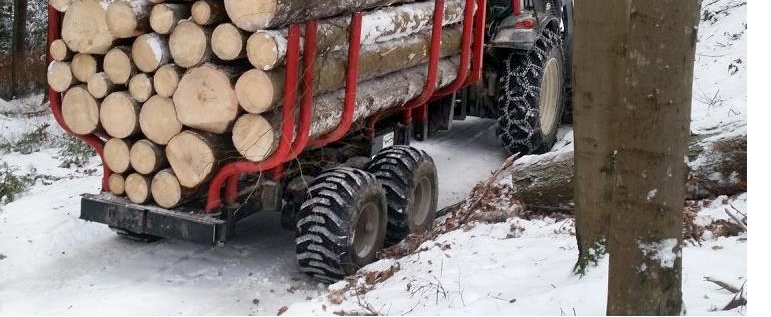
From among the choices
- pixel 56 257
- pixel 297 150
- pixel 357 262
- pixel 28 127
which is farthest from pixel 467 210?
pixel 28 127

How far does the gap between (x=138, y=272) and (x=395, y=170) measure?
2.03 m

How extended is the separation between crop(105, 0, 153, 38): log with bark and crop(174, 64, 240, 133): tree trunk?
456 millimetres

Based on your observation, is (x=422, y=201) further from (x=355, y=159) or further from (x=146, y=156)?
(x=146, y=156)

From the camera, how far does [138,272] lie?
233 inches

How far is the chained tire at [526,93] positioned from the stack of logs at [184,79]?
3.08 m

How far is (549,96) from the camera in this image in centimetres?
962

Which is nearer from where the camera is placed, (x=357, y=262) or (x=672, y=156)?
(x=672, y=156)

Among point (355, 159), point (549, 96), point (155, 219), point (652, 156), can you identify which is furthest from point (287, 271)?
point (549, 96)

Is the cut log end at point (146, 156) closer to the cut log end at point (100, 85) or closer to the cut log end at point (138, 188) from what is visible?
the cut log end at point (138, 188)

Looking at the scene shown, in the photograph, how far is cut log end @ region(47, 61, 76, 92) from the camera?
5559 mm

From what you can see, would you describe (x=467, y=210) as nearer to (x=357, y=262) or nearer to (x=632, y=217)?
(x=357, y=262)

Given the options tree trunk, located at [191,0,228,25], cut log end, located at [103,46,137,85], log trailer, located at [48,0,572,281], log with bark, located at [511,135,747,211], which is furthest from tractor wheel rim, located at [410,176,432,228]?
cut log end, located at [103,46,137,85]

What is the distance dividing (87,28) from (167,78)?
676 millimetres

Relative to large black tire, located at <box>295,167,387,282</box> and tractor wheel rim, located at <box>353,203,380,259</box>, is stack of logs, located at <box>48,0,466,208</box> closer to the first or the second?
large black tire, located at <box>295,167,387,282</box>
